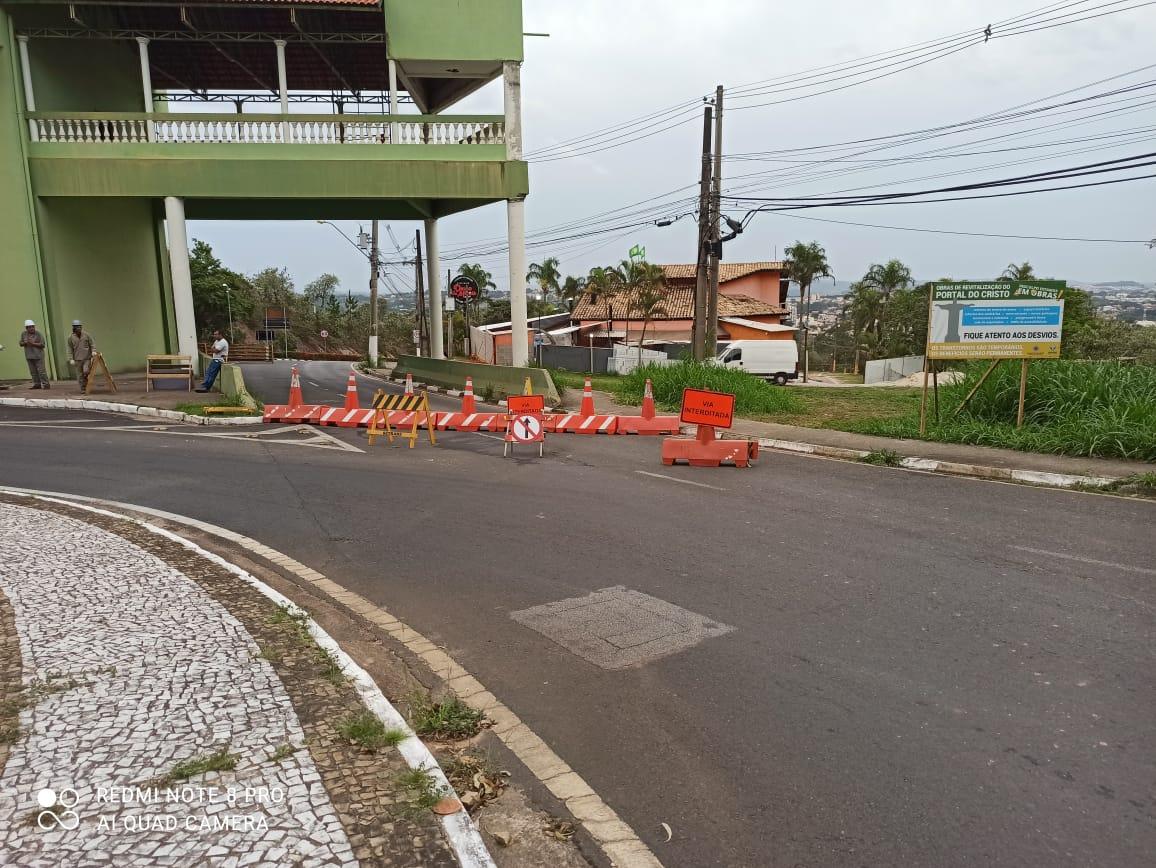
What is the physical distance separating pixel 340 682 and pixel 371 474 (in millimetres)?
6518

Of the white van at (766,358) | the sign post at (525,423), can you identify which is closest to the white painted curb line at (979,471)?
the sign post at (525,423)

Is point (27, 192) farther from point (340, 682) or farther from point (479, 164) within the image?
point (340, 682)

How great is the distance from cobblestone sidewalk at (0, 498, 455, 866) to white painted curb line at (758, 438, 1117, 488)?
9.36 meters

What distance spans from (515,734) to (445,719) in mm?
367

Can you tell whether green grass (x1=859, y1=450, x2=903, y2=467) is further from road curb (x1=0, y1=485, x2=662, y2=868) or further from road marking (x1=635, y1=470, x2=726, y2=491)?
road curb (x1=0, y1=485, x2=662, y2=868)

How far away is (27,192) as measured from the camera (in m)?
19.1

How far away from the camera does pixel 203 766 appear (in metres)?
3.29

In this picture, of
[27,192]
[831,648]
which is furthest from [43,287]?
[831,648]

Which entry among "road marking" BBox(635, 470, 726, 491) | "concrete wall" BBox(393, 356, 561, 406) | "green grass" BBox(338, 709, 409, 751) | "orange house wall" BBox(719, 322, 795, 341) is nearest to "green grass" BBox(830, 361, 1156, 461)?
"road marking" BBox(635, 470, 726, 491)

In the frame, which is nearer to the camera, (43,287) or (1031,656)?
(1031,656)

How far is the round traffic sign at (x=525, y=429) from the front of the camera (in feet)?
38.9

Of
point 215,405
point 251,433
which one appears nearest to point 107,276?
point 215,405

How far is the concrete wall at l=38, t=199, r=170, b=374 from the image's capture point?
2002cm

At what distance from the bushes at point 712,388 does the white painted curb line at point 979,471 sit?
4.87 m
